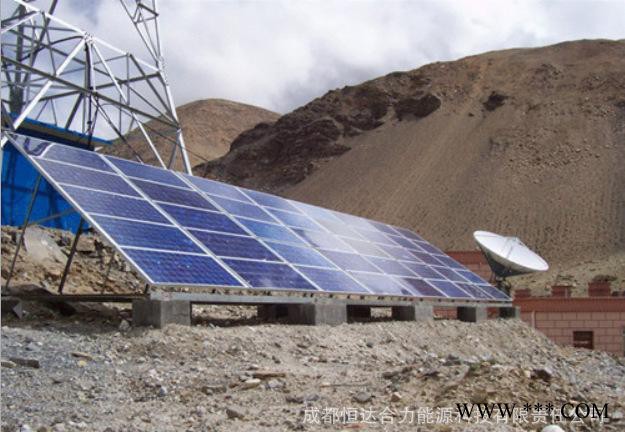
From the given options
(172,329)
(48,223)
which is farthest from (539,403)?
(48,223)

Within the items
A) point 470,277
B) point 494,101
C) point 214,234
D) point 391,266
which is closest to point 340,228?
point 391,266

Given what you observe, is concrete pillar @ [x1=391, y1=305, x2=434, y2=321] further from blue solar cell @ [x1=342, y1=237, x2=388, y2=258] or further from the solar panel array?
blue solar cell @ [x1=342, y1=237, x2=388, y2=258]

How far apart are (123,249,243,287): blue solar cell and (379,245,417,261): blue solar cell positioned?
7.28 m

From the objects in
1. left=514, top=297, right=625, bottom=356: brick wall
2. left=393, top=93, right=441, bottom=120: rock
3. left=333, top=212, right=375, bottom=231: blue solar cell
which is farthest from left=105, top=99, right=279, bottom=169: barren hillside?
left=333, top=212, right=375, bottom=231: blue solar cell

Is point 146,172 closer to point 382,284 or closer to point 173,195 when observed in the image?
point 173,195

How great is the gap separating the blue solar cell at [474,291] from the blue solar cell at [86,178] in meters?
9.20

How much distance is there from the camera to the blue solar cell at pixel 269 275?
10156 millimetres

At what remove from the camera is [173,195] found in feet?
37.7

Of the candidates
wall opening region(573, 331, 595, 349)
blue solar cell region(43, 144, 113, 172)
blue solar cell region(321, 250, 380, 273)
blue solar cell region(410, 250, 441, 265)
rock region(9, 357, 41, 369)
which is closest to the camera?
rock region(9, 357, 41, 369)

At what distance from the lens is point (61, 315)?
1033cm

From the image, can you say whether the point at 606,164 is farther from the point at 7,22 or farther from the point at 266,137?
the point at 7,22

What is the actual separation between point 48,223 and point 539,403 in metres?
13.0

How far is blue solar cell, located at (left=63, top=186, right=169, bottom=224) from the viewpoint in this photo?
926 centimetres

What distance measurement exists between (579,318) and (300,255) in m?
13.8
